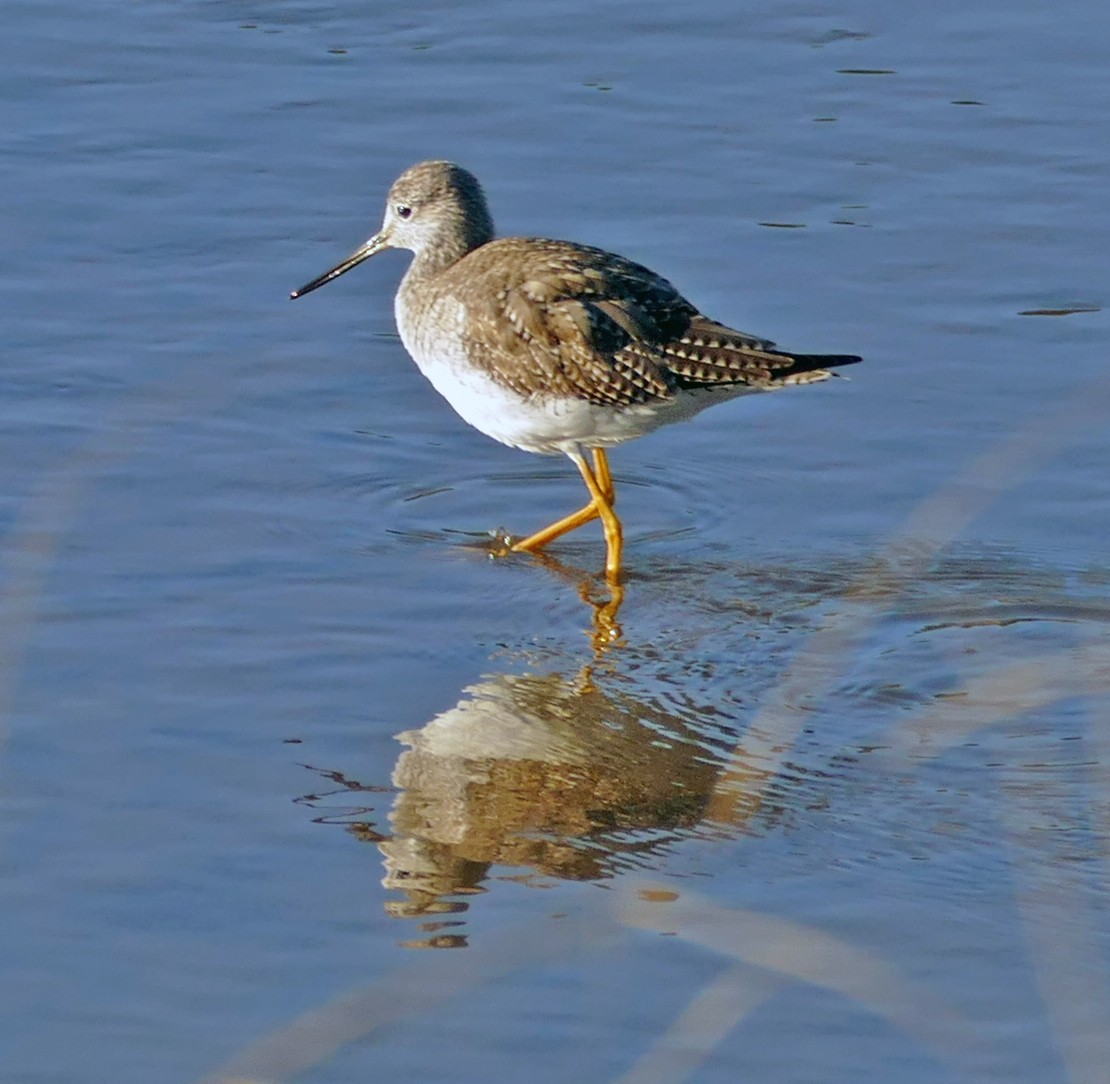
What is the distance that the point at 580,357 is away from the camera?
739 cm

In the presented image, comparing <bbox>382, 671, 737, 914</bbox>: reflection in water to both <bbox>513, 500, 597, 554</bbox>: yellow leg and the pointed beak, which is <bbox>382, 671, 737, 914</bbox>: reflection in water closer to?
<bbox>513, 500, 597, 554</bbox>: yellow leg

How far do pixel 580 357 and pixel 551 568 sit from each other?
760 millimetres

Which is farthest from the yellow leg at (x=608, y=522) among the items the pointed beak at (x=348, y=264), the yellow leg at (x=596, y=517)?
the pointed beak at (x=348, y=264)

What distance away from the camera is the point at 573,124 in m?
11.2

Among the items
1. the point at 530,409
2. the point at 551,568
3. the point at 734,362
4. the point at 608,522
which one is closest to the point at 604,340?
the point at 530,409

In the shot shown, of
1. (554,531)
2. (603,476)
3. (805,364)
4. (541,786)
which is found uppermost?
(805,364)

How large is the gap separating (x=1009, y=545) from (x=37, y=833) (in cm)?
349

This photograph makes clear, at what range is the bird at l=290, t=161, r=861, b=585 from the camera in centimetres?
734

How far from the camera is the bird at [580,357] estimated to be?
7336mm

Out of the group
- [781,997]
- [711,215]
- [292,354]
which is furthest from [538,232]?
[781,997]

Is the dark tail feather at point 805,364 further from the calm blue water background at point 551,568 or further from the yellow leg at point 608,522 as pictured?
the yellow leg at point 608,522

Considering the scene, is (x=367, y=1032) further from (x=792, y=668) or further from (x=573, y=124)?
(x=573, y=124)

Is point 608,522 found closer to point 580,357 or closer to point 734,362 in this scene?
point 580,357

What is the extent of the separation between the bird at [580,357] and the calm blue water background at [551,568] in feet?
1.42
